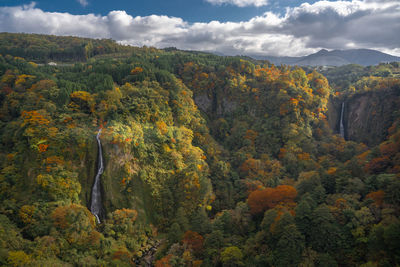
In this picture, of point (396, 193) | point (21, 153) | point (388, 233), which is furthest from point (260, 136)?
point (21, 153)

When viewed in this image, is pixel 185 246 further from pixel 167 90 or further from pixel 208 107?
pixel 208 107

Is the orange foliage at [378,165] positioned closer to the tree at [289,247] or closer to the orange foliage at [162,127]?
the tree at [289,247]

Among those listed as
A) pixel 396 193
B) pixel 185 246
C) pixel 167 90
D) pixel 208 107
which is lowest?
pixel 185 246

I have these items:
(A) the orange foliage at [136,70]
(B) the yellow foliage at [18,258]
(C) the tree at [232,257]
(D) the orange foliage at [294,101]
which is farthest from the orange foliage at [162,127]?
(D) the orange foliage at [294,101]

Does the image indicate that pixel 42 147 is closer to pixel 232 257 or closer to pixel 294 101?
pixel 232 257

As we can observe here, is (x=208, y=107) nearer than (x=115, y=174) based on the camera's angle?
No

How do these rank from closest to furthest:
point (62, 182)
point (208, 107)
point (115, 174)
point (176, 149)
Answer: point (62, 182), point (115, 174), point (176, 149), point (208, 107)
